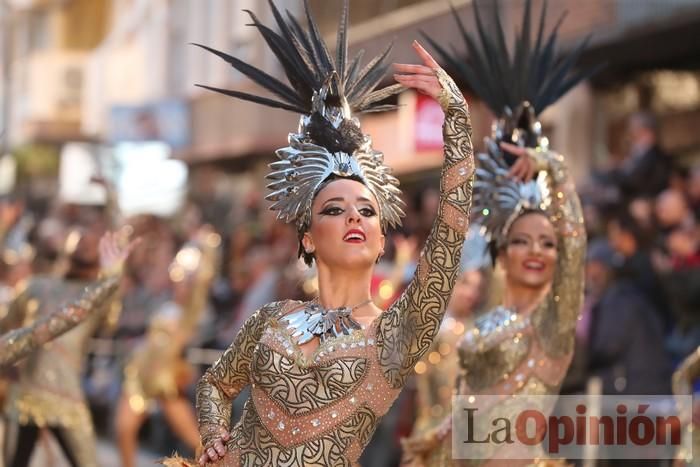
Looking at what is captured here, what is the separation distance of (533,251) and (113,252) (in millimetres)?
2278

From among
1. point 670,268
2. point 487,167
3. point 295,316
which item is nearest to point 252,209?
point 670,268

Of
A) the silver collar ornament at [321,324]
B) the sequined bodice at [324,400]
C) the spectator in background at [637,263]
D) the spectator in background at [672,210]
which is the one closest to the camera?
the sequined bodice at [324,400]

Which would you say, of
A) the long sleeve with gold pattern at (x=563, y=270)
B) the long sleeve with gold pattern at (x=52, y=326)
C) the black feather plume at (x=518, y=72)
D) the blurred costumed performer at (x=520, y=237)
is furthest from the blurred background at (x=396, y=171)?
the long sleeve with gold pattern at (x=52, y=326)

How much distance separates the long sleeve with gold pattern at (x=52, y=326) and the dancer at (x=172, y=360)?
517 cm

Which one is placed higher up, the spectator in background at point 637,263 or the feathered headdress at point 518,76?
the feathered headdress at point 518,76

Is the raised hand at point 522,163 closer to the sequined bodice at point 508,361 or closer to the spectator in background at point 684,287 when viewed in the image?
the sequined bodice at point 508,361

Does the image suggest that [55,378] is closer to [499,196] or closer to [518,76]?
[499,196]

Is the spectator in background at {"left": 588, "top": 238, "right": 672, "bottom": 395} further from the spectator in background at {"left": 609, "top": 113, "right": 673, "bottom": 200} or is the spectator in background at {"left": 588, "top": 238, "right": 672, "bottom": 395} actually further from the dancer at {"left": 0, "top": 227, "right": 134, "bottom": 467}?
the dancer at {"left": 0, "top": 227, "right": 134, "bottom": 467}

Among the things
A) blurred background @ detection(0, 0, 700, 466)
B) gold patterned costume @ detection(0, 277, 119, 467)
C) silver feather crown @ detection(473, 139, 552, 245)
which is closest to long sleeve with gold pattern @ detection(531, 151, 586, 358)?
silver feather crown @ detection(473, 139, 552, 245)

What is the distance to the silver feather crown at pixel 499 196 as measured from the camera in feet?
26.1

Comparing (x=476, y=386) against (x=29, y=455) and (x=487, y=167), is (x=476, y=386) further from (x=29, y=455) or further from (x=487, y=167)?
(x=29, y=455)

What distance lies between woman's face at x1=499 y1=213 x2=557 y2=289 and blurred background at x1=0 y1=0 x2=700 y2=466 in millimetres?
968

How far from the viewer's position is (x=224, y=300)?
16.3 meters

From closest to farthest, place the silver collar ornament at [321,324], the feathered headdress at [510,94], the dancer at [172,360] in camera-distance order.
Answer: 1. the silver collar ornament at [321,324]
2. the feathered headdress at [510,94]
3. the dancer at [172,360]
